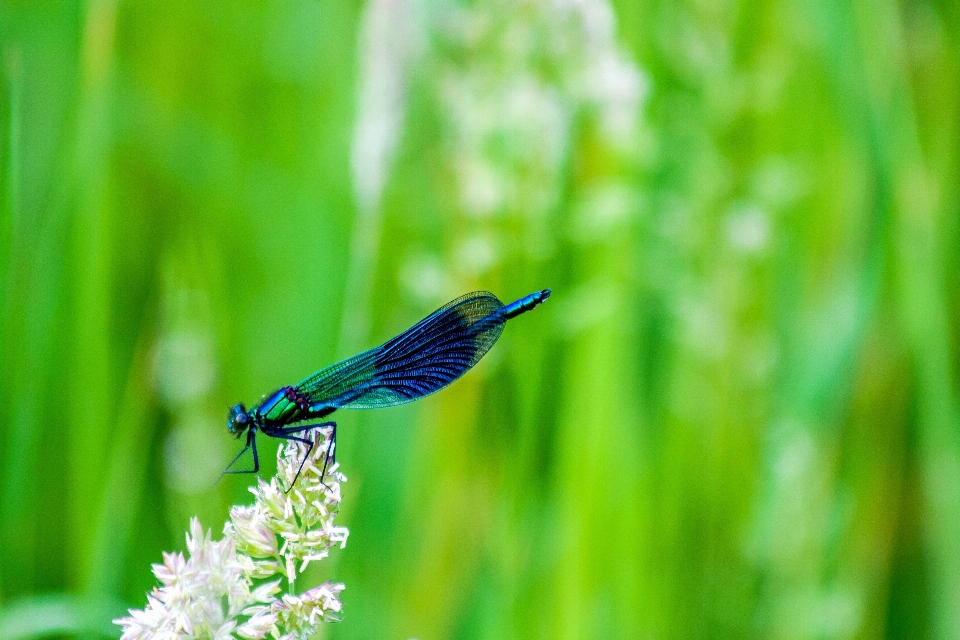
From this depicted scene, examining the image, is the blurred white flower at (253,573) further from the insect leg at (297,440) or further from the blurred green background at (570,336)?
the blurred green background at (570,336)

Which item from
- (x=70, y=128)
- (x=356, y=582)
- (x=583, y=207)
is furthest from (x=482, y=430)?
(x=70, y=128)

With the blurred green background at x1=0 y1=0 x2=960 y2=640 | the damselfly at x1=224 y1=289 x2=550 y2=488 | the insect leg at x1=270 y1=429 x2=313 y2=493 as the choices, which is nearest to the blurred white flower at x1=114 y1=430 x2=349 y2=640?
the insect leg at x1=270 y1=429 x2=313 y2=493

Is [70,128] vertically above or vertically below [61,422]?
above

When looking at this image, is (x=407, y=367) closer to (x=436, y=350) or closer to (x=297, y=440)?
Answer: (x=436, y=350)

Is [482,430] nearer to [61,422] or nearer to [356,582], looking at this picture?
[356,582]

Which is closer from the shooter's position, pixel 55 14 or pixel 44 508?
pixel 44 508

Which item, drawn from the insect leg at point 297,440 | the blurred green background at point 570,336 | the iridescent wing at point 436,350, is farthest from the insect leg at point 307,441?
the blurred green background at point 570,336

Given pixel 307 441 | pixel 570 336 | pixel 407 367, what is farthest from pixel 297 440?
pixel 570 336
